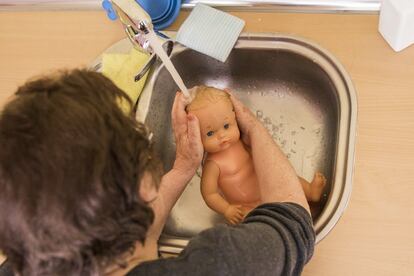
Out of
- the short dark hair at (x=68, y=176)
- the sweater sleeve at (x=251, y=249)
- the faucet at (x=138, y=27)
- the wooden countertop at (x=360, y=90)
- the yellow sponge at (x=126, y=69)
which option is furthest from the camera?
the yellow sponge at (x=126, y=69)

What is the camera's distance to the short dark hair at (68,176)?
19.5 inches

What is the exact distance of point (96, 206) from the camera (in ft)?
1.72

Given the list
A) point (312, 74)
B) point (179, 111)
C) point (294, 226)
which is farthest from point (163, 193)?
point (312, 74)

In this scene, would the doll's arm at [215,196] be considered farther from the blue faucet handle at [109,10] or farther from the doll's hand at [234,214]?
the blue faucet handle at [109,10]

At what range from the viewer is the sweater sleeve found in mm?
628

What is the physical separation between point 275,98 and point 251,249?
0.52 meters

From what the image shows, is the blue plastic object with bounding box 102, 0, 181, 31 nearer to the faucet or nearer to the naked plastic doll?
the faucet

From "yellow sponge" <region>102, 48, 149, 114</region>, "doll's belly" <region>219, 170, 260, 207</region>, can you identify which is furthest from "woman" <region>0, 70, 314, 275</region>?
"yellow sponge" <region>102, 48, 149, 114</region>

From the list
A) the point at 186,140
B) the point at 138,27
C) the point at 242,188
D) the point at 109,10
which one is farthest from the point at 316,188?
the point at 109,10

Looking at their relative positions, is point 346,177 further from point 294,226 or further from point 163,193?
point 163,193

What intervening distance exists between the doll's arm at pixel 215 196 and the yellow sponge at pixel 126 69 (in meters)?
0.21

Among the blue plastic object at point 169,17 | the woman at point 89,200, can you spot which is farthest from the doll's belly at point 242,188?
the blue plastic object at point 169,17

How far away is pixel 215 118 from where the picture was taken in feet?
3.05

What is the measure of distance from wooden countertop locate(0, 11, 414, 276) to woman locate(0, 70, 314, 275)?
0.12m
